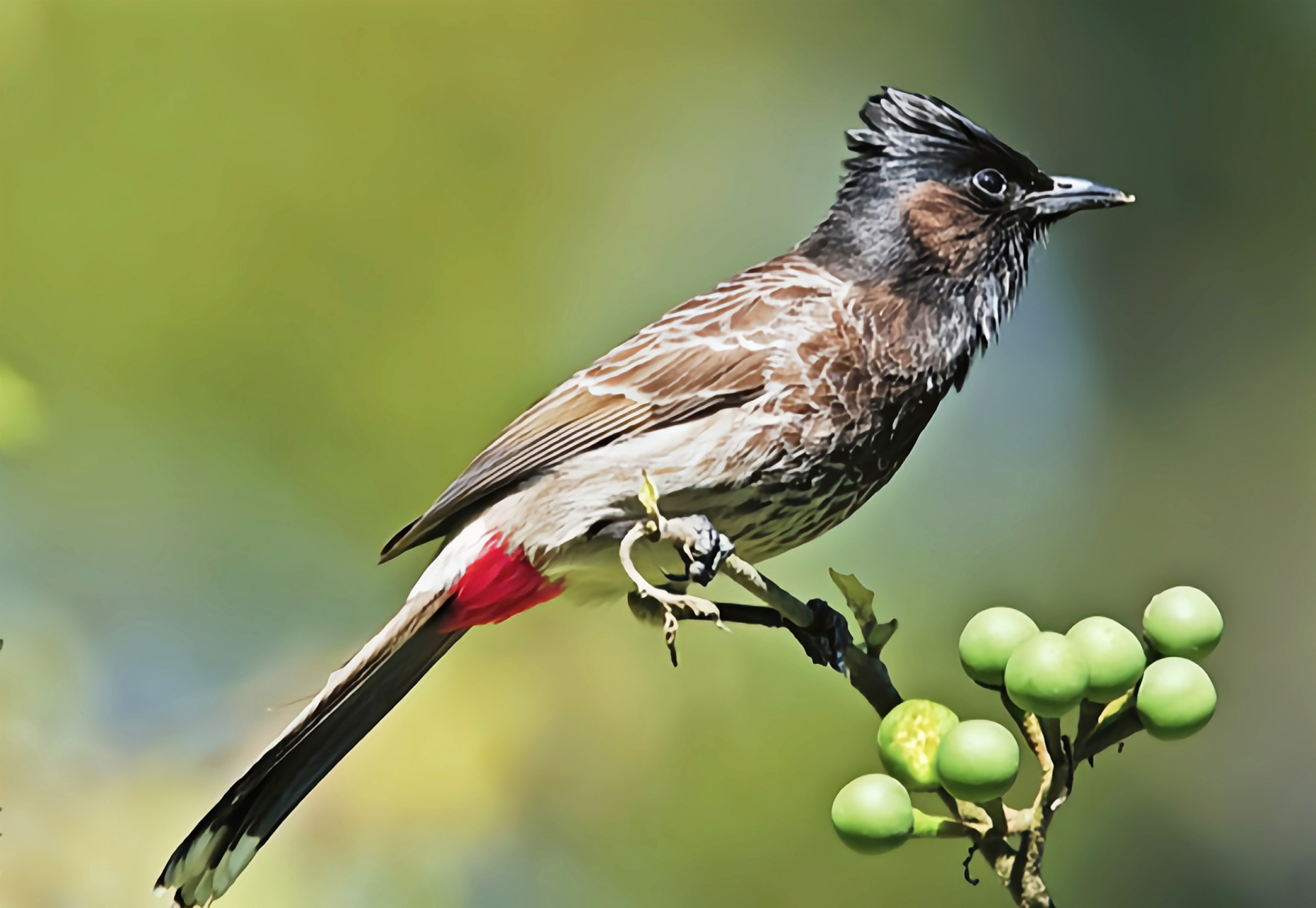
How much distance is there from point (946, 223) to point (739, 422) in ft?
1.68

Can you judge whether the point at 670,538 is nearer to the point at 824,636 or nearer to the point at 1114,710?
the point at 824,636

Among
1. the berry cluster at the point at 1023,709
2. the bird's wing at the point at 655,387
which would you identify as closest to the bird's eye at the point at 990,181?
the bird's wing at the point at 655,387

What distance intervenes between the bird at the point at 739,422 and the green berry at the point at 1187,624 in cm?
61

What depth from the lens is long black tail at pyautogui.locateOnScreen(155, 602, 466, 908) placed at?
170cm

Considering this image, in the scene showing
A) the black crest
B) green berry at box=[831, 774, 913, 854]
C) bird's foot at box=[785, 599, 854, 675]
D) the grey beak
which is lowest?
bird's foot at box=[785, 599, 854, 675]

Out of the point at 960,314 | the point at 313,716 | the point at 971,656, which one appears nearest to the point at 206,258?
the point at 313,716

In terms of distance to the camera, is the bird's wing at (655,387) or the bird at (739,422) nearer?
the bird at (739,422)

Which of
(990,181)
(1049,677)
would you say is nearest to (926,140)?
(990,181)

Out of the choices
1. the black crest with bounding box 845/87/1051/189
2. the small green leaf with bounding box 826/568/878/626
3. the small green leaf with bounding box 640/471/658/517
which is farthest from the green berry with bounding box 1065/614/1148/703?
the black crest with bounding box 845/87/1051/189

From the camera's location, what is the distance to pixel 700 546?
1610 millimetres

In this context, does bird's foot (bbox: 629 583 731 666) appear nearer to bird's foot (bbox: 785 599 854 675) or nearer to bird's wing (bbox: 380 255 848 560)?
bird's foot (bbox: 785 599 854 675)

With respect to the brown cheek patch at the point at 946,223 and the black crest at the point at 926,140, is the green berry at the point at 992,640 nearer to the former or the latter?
the brown cheek patch at the point at 946,223

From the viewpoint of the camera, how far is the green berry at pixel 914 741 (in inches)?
43.4

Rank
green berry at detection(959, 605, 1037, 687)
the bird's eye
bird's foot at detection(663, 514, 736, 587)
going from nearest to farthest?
green berry at detection(959, 605, 1037, 687) < bird's foot at detection(663, 514, 736, 587) < the bird's eye
